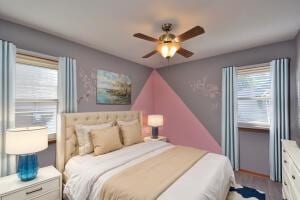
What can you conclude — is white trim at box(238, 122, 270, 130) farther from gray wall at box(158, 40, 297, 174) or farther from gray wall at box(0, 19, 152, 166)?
gray wall at box(0, 19, 152, 166)

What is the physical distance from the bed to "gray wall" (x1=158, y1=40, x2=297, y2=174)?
4.11 ft

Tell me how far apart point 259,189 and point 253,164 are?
673mm

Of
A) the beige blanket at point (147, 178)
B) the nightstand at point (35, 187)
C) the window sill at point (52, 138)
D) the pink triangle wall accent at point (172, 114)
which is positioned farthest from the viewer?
the pink triangle wall accent at point (172, 114)

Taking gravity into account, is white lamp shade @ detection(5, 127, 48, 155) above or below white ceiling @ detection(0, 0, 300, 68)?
below

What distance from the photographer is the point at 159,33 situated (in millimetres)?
2520

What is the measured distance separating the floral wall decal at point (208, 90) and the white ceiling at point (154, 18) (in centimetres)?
106

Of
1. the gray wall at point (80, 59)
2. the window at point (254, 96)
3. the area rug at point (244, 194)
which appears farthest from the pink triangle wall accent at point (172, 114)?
the area rug at point (244, 194)

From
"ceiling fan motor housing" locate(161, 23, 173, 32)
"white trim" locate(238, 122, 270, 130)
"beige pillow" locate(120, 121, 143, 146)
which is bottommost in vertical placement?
"beige pillow" locate(120, 121, 143, 146)

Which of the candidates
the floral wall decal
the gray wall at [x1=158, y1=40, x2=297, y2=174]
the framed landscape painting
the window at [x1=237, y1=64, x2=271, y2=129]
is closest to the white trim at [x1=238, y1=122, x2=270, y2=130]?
the window at [x1=237, y1=64, x2=271, y2=129]

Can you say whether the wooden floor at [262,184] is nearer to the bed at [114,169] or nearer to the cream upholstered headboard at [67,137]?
the bed at [114,169]

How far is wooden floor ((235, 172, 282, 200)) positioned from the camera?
2.44 m

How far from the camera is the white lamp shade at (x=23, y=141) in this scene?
1.76m

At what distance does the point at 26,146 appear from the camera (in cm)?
180

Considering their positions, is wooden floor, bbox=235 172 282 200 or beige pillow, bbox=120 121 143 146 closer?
wooden floor, bbox=235 172 282 200
